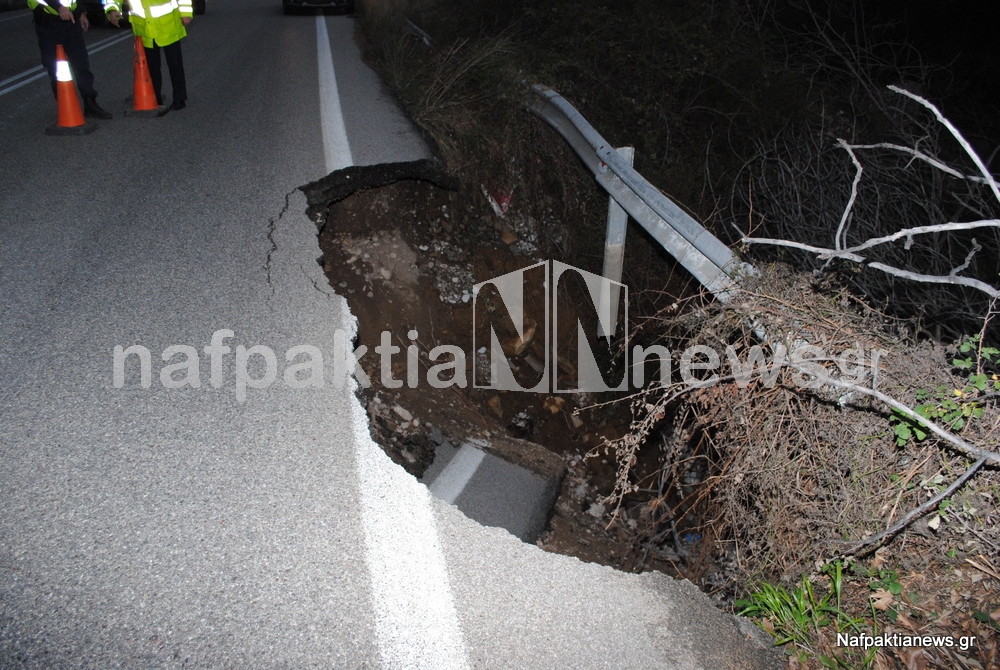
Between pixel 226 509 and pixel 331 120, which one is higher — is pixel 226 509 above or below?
below

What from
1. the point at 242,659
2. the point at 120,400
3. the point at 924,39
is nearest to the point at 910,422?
the point at 242,659

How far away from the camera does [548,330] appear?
5.93 metres

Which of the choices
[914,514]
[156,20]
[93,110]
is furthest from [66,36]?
[914,514]

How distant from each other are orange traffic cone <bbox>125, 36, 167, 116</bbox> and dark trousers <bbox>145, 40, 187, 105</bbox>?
10cm

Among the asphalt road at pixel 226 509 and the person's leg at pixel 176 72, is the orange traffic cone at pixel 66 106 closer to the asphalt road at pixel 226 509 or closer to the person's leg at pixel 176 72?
the person's leg at pixel 176 72

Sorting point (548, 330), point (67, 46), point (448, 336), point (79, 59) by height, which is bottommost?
point (548, 330)

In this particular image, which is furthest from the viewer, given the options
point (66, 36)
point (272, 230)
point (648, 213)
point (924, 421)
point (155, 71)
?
point (155, 71)

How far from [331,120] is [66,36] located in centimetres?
283

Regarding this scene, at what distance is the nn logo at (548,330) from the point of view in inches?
214

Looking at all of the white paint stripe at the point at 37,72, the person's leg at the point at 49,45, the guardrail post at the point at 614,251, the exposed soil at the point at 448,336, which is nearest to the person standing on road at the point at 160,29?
the person's leg at the point at 49,45

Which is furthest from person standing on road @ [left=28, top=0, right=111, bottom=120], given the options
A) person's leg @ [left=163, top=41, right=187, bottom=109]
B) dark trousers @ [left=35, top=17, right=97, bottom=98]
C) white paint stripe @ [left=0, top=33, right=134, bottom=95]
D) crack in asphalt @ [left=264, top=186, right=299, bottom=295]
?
crack in asphalt @ [left=264, top=186, right=299, bottom=295]

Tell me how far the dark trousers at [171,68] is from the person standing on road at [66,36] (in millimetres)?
644

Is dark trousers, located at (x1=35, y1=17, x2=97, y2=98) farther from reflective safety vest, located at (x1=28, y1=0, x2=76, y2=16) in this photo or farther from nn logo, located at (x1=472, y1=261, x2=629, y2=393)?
nn logo, located at (x1=472, y1=261, x2=629, y2=393)

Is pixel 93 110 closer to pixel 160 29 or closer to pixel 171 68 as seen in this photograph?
pixel 171 68
